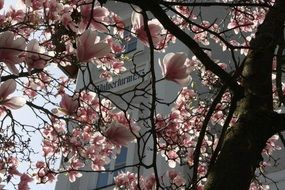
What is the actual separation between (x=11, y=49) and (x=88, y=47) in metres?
0.32

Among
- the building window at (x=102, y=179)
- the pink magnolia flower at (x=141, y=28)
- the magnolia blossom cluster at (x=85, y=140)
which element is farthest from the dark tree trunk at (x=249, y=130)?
the building window at (x=102, y=179)

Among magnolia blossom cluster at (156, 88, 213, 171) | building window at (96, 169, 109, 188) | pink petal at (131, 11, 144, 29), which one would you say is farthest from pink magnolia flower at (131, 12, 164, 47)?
building window at (96, 169, 109, 188)

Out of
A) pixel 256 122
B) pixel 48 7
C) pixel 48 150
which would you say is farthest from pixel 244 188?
pixel 48 150

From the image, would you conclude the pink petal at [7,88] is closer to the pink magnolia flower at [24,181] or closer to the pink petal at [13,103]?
the pink petal at [13,103]

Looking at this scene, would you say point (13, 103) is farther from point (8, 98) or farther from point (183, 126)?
point (183, 126)

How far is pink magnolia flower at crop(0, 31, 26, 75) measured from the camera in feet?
7.28

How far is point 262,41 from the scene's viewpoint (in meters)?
2.92

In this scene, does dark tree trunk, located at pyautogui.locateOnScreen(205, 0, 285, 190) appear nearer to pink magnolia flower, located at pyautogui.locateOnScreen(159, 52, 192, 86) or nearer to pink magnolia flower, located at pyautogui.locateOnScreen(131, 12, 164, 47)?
pink magnolia flower, located at pyautogui.locateOnScreen(159, 52, 192, 86)

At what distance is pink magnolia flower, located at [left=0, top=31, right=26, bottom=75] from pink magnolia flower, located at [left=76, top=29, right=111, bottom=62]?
0.83ft

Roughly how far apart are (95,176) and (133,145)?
1.10 meters

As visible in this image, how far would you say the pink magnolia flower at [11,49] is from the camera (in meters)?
2.22

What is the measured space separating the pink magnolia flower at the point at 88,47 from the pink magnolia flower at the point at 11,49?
0.25m

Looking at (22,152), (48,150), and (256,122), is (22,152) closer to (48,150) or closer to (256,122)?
(48,150)

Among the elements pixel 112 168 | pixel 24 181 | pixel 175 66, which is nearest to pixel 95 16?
pixel 175 66
